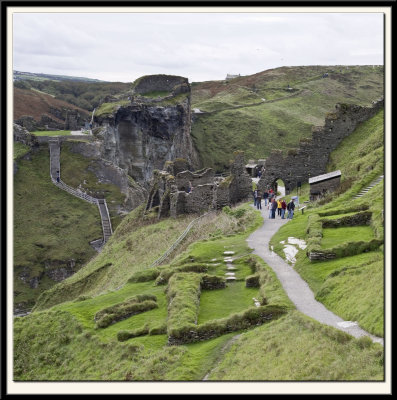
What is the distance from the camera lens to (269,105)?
127 metres

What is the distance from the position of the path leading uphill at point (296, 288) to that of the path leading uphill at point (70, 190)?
3850 cm

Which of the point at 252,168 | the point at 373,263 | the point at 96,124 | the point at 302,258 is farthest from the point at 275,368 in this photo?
the point at 96,124

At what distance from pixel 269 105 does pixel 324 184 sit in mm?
94781

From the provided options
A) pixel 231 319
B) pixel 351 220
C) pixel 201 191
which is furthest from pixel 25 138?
pixel 231 319

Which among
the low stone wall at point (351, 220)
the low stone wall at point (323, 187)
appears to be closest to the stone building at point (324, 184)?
the low stone wall at point (323, 187)

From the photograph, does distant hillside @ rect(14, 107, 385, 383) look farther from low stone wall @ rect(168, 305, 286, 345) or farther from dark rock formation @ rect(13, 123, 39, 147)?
dark rock formation @ rect(13, 123, 39, 147)

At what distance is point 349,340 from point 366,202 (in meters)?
13.1

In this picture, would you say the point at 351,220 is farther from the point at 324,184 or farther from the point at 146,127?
the point at 146,127

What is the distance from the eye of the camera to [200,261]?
24.9 meters

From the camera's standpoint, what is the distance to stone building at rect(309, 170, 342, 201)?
3431 cm

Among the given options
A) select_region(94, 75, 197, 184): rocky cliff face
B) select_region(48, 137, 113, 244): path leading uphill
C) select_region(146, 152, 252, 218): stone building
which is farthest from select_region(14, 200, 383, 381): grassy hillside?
select_region(94, 75, 197, 184): rocky cliff face

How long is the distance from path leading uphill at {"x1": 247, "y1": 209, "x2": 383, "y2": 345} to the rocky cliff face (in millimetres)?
68738

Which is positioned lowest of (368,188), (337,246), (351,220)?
(337,246)

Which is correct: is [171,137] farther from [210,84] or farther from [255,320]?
[255,320]
